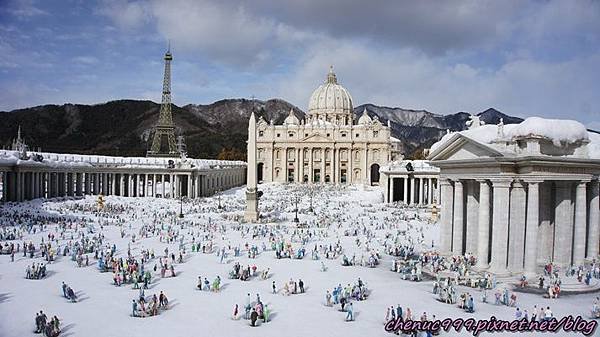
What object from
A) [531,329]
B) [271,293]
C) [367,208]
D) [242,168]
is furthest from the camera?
A: [242,168]

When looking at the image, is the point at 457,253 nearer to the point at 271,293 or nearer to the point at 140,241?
the point at 271,293

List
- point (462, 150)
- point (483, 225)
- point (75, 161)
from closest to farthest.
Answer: point (483, 225)
point (462, 150)
point (75, 161)

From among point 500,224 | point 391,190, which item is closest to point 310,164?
point 391,190

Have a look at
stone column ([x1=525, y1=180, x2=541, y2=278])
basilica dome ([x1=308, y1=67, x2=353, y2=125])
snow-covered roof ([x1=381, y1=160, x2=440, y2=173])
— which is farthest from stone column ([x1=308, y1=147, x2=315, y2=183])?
stone column ([x1=525, y1=180, x2=541, y2=278])

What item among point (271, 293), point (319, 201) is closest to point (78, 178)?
point (319, 201)

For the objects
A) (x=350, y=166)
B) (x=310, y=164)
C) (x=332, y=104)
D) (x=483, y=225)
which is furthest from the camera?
(x=332, y=104)

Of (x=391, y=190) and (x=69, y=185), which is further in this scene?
(x=391, y=190)

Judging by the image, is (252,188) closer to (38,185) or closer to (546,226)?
(546,226)
